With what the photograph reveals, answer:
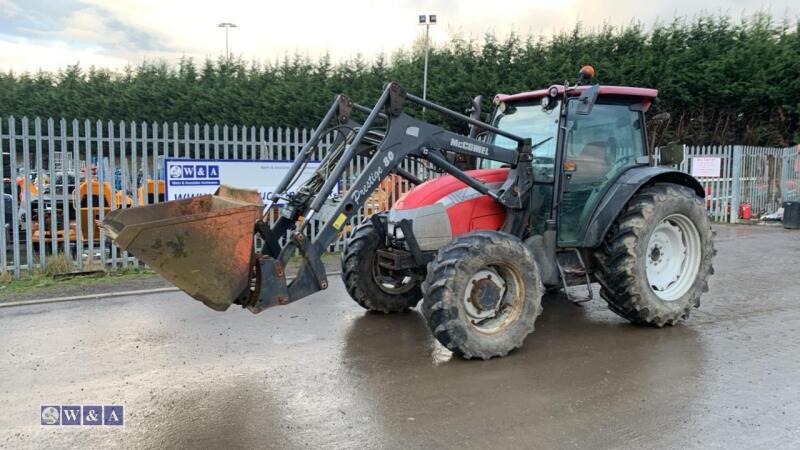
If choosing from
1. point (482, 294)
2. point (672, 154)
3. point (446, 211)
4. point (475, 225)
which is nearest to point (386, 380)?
point (482, 294)

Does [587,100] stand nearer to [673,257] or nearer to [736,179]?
[673,257]

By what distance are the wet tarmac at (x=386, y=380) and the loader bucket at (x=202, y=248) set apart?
2.68 ft

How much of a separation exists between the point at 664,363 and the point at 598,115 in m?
2.50

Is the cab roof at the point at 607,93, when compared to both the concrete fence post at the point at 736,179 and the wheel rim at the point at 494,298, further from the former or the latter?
the concrete fence post at the point at 736,179

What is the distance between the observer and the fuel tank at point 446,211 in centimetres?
553

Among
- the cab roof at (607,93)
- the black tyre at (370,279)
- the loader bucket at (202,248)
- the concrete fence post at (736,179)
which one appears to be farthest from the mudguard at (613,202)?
the concrete fence post at (736,179)

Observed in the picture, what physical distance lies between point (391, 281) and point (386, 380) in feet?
6.85

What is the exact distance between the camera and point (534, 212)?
5.98 metres

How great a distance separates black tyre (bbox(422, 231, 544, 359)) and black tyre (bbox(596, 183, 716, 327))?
101 centimetres

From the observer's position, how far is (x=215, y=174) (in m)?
10.1

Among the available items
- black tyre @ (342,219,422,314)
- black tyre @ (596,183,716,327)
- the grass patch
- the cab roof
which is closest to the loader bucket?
black tyre @ (342,219,422,314)

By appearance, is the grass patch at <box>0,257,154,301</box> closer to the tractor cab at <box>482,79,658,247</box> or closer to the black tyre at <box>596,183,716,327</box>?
the tractor cab at <box>482,79,658,247</box>

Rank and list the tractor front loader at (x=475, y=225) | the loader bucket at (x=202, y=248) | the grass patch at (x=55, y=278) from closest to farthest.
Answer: the loader bucket at (x=202, y=248)
the tractor front loader at (x=475, y=225)
the grass patch at (x=55, y=278)

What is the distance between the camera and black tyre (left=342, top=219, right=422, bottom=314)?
6375 millimetres
